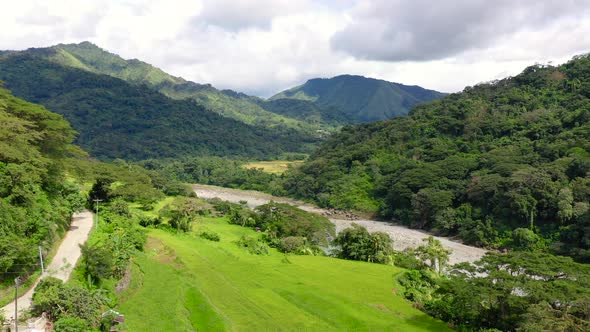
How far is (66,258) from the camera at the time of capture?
32.5m

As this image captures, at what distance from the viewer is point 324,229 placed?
65625mm

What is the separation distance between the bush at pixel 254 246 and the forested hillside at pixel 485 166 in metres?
34.7

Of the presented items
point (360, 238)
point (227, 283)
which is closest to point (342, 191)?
point (360, 238)

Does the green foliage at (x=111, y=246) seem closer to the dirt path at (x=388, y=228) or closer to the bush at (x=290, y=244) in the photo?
the bush at (x=290, y=244)

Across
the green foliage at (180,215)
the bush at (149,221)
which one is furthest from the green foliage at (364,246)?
the bush at (149,221)

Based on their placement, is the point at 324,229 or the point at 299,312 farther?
the point at 324,229

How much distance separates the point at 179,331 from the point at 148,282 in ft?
27.6

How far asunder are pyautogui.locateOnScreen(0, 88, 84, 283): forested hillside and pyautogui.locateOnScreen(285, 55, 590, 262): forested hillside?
57.5 metres

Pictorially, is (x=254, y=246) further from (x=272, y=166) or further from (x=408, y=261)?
(x=272, y=166)

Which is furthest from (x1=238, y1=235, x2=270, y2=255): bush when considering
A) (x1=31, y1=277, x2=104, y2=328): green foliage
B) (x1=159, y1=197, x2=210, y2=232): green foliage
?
(x1=31, y1=277, x2=104, y2=328): green foliage

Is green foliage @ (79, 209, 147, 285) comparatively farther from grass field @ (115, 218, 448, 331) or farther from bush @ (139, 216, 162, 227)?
grass field @ (115, 218, 448, 331)

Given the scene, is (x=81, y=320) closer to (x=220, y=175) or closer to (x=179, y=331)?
(x=179, y=331)

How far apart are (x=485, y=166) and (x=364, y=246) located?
40249 mm

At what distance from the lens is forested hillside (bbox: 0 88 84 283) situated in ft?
89.5
